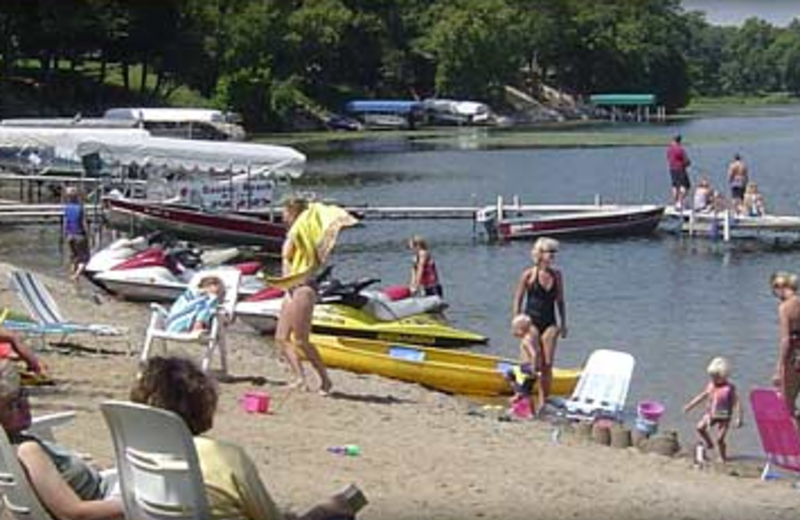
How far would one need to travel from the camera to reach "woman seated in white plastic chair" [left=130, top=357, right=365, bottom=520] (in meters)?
4.71

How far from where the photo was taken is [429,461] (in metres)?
9.76

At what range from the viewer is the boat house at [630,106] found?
102688 millimetres

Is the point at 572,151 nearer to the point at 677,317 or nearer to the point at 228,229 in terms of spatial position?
Answer: the point at 228,229

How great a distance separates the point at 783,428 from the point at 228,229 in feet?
64.0

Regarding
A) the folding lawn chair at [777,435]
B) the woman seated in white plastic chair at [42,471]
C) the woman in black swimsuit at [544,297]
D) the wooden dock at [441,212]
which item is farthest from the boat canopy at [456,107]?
the woman seated in white plastic chair at [42,471]

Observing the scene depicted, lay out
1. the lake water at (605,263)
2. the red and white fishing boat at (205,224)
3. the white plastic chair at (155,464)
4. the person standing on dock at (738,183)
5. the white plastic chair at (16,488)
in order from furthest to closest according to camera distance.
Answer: the person standing on dock at (738,183)
the red and white fishing boat at (205,224)
the lake water at (605,263)
the white plastic chair at (16,488)
the white plastic chair at (155,464)

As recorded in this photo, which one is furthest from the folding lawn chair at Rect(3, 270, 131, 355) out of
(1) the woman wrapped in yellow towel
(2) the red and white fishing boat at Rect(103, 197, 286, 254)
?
(2) the red and white fishing boat at Rect(103, 197, 286, 254)

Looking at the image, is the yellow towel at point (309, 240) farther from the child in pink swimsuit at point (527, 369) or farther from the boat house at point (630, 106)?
the boat house at point (630, 106)

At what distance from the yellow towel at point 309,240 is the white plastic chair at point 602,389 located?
2723mm

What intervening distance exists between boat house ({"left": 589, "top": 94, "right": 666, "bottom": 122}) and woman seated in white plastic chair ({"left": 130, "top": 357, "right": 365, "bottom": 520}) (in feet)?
323

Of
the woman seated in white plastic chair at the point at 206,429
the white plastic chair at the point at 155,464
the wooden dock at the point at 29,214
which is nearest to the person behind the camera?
the woman seated in white plastic chair at the point at 206,429

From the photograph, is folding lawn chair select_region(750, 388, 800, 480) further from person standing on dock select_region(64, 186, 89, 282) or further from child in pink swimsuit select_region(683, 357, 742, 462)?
person standing on dock select_region(64, 186, 89, 282)

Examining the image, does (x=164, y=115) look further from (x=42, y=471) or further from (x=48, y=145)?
(x=42, y=471)

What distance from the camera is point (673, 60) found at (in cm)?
8100
